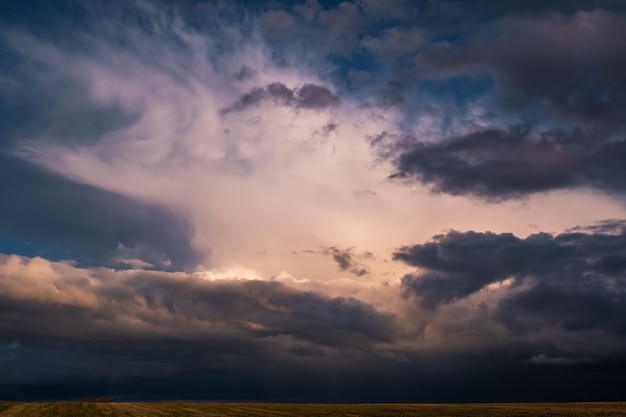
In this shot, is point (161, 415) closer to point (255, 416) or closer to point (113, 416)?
point (113, 416)

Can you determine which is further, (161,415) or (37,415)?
(161,415)

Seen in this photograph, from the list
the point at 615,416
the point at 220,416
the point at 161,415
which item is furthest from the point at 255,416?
the point at 615,416

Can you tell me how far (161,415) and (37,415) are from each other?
19515 millimetres

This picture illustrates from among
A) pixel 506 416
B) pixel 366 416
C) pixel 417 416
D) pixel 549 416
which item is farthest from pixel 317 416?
pixel 549 416

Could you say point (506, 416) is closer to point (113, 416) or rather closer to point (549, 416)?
point (549, 416)

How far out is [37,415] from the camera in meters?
94.4

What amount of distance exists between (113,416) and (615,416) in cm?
8156

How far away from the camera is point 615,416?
309 feet

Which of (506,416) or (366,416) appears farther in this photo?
(366,416)

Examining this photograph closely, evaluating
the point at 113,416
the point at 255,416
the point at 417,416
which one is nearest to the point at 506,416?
the point at 417,416

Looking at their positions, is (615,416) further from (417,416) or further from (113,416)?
(113,416)

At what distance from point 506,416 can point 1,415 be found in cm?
8109

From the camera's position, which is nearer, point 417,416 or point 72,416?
point 72,416

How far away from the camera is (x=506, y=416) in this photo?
308 feet
